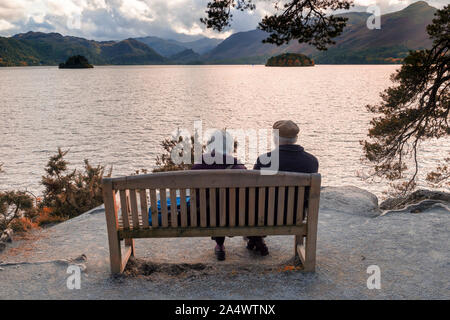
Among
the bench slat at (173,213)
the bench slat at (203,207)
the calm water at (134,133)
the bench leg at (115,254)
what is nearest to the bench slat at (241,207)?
the bench slat at (203,207)

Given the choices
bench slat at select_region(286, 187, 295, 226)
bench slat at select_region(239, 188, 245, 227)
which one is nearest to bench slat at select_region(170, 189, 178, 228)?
bench slat at select_region(239, 188, 245, 227)

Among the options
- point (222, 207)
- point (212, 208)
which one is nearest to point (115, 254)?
point (212, 208)

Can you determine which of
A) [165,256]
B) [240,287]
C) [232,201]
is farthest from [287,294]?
[165,256]

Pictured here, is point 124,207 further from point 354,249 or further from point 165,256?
point 354,249

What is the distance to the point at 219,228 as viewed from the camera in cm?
399

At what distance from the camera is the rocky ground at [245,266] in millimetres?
3678

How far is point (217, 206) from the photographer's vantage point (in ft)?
13.3

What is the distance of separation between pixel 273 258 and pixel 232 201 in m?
1.51

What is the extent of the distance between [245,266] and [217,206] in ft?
2.78

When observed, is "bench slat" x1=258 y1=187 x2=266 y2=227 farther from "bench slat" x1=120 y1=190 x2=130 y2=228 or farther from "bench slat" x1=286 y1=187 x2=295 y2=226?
"bench slat" x1=120 y1=190 x2=130 y2=228

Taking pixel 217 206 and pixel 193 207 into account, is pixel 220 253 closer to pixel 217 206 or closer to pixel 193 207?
pixel 217 206

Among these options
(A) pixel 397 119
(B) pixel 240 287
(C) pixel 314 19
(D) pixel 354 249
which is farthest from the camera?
(A) pixel 397 119

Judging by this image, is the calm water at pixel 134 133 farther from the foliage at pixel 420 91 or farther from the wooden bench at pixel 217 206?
the wooden bench at pixel 217 206

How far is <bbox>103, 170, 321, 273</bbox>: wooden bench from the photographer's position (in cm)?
379
